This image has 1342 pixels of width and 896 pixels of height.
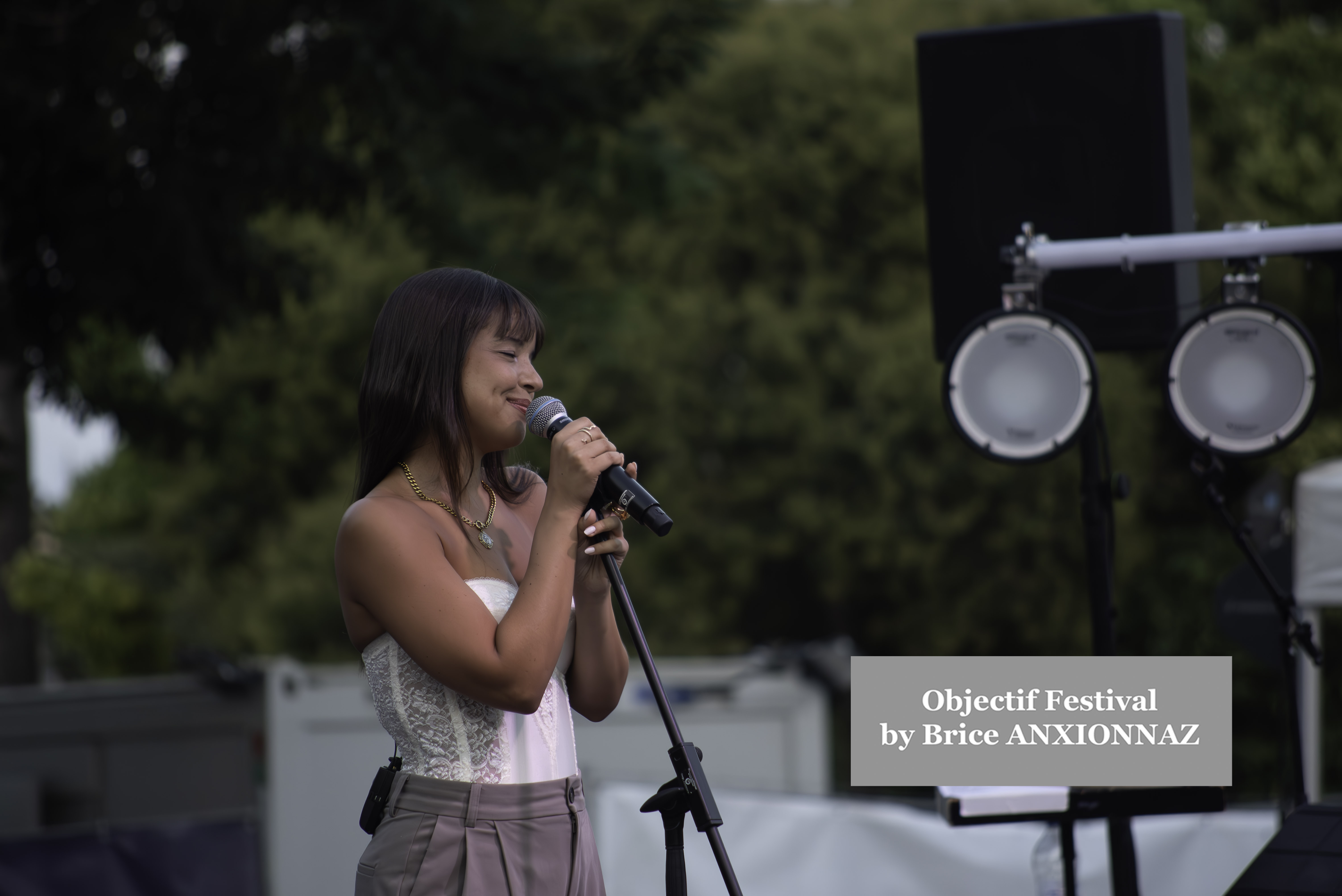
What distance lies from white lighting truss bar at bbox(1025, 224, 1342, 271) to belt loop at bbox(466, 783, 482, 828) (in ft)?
6.20

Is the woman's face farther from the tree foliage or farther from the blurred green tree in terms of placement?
the tree foliage

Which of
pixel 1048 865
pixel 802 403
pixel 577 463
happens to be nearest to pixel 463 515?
pixel 577 463

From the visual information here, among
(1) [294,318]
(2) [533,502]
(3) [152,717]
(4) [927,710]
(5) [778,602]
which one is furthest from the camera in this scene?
(5) [778,602]

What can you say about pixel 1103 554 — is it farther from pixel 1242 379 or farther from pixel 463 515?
pixel 463 515

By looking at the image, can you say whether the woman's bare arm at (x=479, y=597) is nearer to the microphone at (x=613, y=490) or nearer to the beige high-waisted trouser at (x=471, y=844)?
the microphone at (x=613, y=490)

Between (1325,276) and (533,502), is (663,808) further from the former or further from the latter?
(1325,276)

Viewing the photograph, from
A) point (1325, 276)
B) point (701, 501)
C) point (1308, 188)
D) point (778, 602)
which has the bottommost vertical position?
point (778, 602)

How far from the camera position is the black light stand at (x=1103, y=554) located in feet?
10.1

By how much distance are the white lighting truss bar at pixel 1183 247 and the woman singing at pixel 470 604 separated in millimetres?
1535

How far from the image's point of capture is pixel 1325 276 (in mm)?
11969

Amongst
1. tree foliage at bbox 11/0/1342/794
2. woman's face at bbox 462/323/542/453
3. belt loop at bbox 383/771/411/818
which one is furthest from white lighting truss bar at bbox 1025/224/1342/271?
tree foliage at bbox 11/0/1342/794

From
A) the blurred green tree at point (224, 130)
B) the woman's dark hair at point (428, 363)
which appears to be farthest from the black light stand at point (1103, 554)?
the blurred green tree at point (224, 130)

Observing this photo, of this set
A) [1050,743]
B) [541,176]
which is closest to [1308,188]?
[541,176]

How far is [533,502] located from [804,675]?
167 inches
